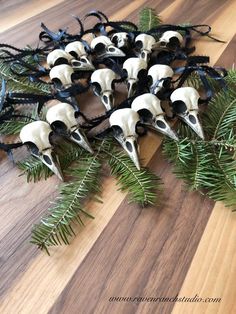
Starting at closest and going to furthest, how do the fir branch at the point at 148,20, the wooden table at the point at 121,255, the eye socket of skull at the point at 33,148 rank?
the wooden table at the point at 121,255 → the eye socket of skull at the point at 33,148 → the fir branch at the point at 148,20

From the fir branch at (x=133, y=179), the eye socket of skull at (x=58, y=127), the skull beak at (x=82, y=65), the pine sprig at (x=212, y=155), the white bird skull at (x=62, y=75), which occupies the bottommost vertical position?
the pine sprig at (x=212, y=155)

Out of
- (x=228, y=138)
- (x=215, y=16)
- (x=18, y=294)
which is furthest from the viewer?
(x=215, y=16)

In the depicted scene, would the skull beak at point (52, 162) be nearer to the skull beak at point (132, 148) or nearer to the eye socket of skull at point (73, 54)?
the skull beak at point (132, 148)

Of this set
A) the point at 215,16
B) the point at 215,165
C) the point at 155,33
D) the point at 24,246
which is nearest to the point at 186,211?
the point at 215,165

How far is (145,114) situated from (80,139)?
9 centimetres

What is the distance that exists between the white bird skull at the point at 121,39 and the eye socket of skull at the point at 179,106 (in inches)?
7.8

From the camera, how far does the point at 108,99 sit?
1.56ft

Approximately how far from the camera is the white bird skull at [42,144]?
391mm

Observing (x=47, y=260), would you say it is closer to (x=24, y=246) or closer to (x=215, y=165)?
(x=24, y=246)

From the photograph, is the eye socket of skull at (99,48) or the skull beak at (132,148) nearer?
the skull beak at (132,148)

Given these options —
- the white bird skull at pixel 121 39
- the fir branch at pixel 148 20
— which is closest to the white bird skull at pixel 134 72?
the white bird skull at pixel 121 39

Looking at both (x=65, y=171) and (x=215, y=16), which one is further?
(x=215, y=16)

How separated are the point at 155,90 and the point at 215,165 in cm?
14

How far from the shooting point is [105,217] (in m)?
0.36
